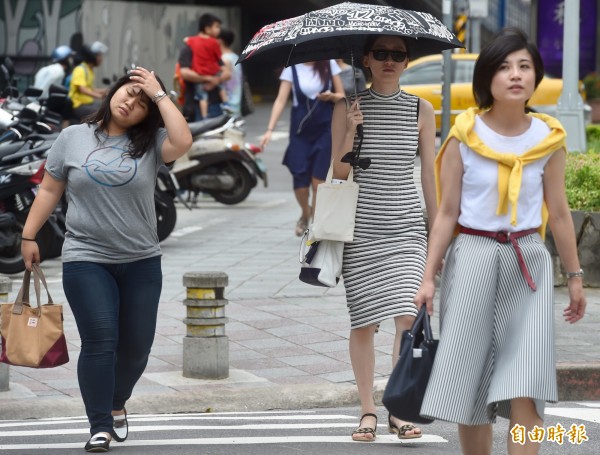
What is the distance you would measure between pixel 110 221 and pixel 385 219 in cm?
122

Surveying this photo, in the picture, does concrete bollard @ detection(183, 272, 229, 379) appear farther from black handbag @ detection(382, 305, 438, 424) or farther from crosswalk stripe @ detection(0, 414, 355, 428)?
black handbag @ detection(382, 305, 438, 424)

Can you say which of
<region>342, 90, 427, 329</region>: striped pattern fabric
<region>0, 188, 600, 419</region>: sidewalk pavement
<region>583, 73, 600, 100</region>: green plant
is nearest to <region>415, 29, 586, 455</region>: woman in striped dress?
<region>342, 90, 427, 329</region>: striped pattern fabric

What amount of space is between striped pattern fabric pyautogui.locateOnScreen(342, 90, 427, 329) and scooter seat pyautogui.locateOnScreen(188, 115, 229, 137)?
26.9ft

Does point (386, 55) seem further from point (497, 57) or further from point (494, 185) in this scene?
point (494, 185)

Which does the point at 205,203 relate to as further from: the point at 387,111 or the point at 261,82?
the point at 261,82

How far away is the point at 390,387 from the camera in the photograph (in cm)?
489

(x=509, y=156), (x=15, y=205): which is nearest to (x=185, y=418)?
(x=509, y=156)

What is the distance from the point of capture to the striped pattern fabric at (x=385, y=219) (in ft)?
20.4

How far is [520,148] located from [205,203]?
11.7m

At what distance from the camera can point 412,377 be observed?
486 centimetres

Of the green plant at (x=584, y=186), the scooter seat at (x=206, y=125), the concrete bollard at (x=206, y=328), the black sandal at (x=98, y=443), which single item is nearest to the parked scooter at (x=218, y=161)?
the scooter seat at (x=206, y=125)

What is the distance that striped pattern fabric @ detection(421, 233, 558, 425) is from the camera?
4723 millimetres

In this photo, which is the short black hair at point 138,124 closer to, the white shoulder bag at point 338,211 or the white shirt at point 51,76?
the white shoulder bag at point 338,211

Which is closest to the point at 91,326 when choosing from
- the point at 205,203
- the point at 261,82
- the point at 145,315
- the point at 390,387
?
the point at 145,315
